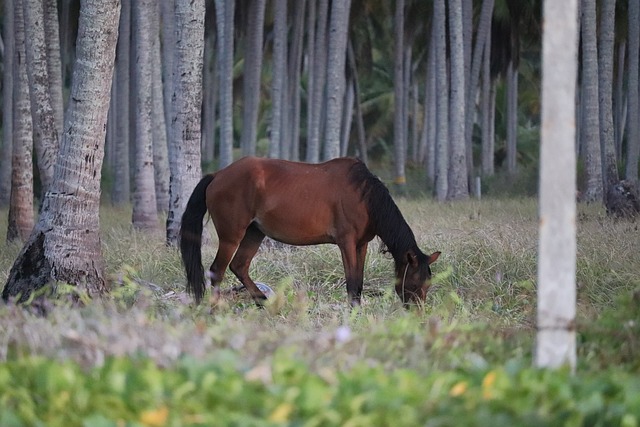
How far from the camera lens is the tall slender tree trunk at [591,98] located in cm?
1941

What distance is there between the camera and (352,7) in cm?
3412

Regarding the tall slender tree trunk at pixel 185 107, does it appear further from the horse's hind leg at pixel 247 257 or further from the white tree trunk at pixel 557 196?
the white tree trunk at pixel 557 196

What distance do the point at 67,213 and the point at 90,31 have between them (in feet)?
5.66

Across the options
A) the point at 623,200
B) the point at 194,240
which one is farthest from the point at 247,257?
the point at 623,200

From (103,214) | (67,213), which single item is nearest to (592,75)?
(103,214)

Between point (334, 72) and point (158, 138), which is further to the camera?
point (158, 138)

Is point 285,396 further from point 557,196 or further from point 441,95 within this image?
point 441,95

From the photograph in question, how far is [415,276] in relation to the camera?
33.1 feet

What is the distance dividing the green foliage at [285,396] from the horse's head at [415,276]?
474 centimetres

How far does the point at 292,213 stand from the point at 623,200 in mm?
8619

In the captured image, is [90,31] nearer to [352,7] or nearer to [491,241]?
[491,241]

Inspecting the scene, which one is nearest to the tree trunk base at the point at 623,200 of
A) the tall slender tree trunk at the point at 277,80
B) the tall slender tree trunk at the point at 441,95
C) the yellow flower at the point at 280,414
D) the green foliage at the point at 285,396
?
the tall slender tree trunk at the point at 277,80

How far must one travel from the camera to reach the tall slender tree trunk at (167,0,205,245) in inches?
556

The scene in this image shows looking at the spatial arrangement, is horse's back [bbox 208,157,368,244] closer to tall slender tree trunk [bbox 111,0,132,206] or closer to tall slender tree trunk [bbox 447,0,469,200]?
tall slender tree trunk [bbox 447,0,469,200]
